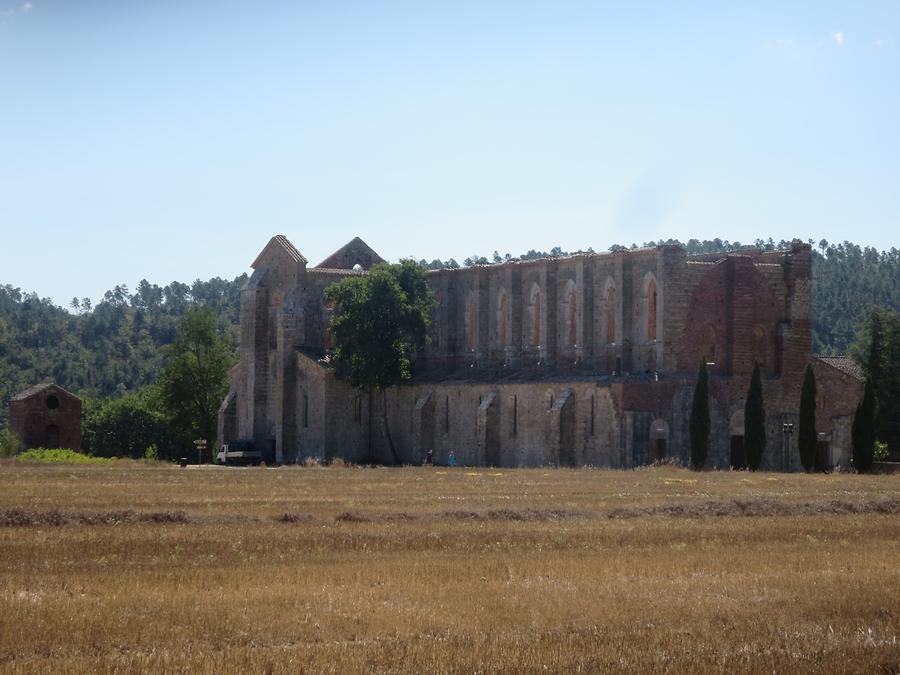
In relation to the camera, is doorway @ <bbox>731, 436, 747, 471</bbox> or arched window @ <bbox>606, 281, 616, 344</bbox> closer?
doorway @ <bbox>731, 436, 747, 471</bbox>

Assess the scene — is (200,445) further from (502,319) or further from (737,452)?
(737,452)

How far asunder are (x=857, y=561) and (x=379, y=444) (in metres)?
51.0

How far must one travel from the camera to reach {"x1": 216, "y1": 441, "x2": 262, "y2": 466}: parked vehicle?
7669 cm

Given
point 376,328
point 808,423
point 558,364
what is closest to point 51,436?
point 376,328

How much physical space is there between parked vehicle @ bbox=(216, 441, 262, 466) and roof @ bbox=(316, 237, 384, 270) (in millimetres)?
11513

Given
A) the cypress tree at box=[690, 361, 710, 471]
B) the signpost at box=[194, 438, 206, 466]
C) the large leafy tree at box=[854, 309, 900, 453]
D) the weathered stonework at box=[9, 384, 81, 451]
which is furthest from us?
the weathered stonework at box=[9, 384, 81, 451]

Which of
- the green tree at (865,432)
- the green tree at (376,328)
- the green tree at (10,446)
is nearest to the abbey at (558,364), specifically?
the green tree at (376,328)

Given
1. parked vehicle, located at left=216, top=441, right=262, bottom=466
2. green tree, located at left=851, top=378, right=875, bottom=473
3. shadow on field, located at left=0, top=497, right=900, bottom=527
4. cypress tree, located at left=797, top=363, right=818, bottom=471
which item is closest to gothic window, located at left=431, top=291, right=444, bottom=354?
parked vehicle, located at left=216, top=441, right=262, bottom=466

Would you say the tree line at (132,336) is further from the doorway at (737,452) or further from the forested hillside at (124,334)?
the doorway at (737,452)

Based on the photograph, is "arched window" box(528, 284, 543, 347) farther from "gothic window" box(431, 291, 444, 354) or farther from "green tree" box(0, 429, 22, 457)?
"green tree" box(0, 429, 22, 457)

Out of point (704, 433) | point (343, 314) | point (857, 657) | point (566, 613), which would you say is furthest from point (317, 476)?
point (857, 657)

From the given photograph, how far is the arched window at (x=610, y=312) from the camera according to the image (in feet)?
222

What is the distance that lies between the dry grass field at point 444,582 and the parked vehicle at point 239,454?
37.5m

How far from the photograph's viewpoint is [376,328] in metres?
72.0
